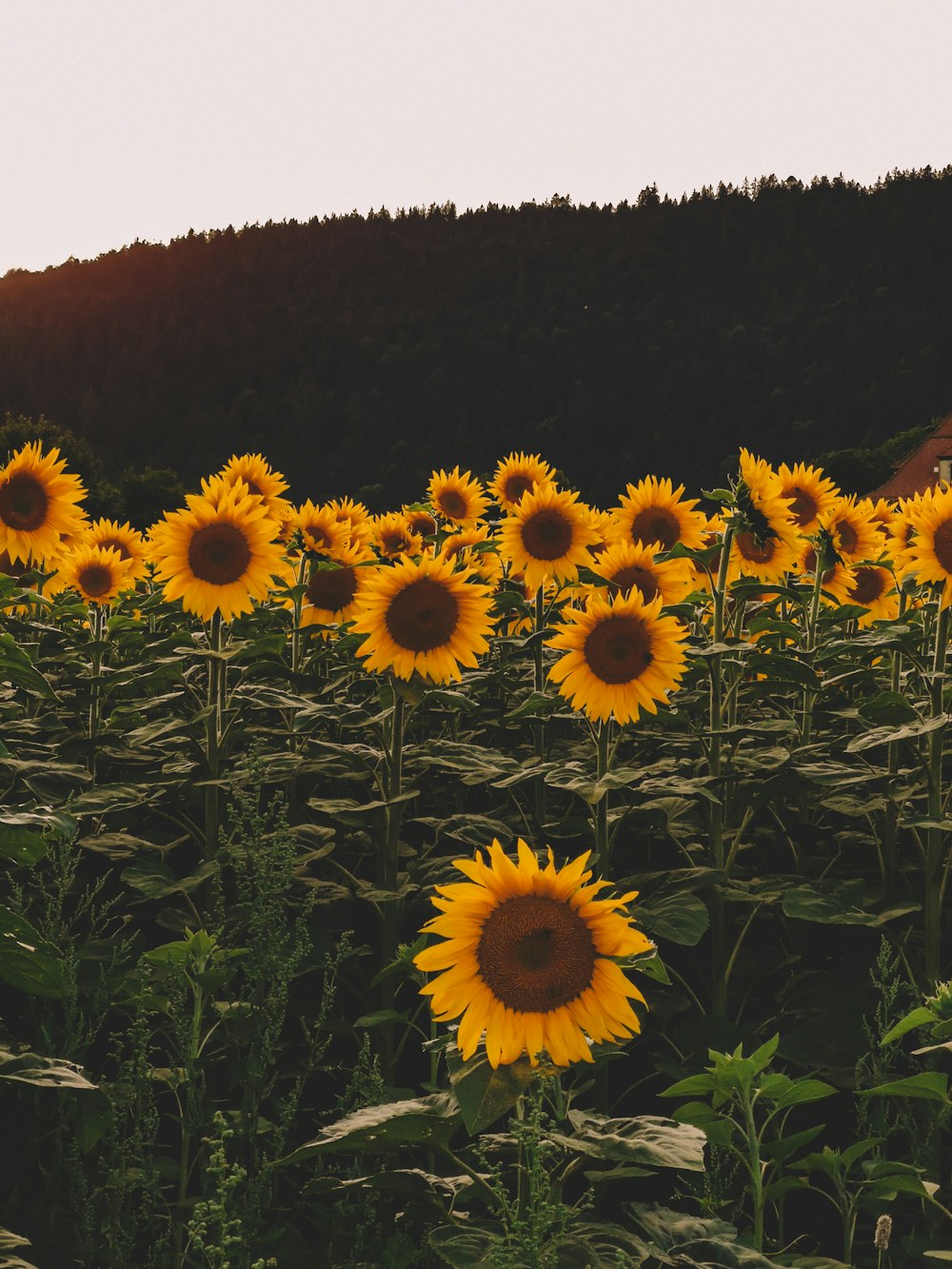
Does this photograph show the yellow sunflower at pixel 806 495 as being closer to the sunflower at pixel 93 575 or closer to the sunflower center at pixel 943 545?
the sunflower center at pixel 943 545

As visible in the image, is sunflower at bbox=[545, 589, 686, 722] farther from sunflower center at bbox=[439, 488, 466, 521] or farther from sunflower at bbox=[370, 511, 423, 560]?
sunflower center at bbox=[439, 488, 466, 521]

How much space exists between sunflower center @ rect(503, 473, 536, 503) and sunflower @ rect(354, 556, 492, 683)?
2.80 m

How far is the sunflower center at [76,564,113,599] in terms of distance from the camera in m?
6.57

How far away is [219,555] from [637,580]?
167 centimetres

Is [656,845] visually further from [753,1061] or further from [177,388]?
[177,388]

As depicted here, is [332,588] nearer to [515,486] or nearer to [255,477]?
[255,477]

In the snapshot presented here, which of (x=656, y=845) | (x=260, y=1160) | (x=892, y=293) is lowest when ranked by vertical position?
(x=260, y=1160)

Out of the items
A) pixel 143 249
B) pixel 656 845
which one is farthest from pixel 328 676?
pixel 143 249

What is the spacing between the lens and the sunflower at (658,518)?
6.30 metres

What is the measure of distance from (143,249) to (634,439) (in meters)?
58.3

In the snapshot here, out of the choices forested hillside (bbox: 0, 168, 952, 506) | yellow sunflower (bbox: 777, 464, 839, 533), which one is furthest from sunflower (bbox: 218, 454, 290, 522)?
forested hillside (bbox: 0, 168, 952, 506)

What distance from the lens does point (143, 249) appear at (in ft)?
397

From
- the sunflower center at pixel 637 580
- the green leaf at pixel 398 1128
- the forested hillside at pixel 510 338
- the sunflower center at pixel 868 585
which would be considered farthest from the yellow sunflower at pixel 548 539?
the forested hillside at pixel 510 338

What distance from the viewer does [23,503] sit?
595cm
